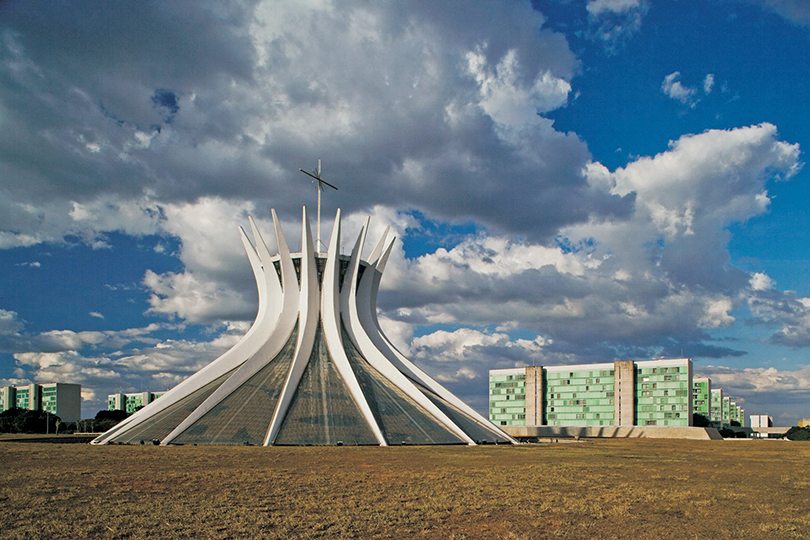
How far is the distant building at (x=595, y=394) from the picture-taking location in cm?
7106

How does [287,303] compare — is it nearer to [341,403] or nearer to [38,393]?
[341,403]

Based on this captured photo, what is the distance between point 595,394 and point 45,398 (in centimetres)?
12591

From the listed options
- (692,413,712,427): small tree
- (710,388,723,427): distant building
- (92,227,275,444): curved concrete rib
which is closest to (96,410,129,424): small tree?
(92,227,275,444): curved concrete rib

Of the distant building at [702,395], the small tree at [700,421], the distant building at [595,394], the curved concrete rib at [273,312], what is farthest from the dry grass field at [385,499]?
the distant building at [702,395]

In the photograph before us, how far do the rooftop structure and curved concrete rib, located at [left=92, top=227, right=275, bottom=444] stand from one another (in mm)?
75

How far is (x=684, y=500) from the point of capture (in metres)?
15.3

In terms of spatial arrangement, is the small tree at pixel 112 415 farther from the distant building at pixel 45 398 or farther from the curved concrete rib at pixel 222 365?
the curved concrete rib at pixel 222 365

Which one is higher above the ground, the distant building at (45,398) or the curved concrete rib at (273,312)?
the curved concrete rib at (273,312)

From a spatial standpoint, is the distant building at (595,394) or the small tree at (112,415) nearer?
the distant building at (595,394)

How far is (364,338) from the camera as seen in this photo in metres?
44.0

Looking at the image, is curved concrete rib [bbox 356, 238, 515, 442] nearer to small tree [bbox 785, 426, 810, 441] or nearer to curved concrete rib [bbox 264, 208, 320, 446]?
curved concrete rib [bbox 264, 208, 320, 446]

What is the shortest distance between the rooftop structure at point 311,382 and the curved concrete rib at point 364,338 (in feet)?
0.26

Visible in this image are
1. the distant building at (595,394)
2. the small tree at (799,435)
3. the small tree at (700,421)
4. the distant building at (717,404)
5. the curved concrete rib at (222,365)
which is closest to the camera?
the curved concrete rib at (222,365)

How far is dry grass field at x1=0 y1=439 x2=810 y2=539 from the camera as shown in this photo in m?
11.4
